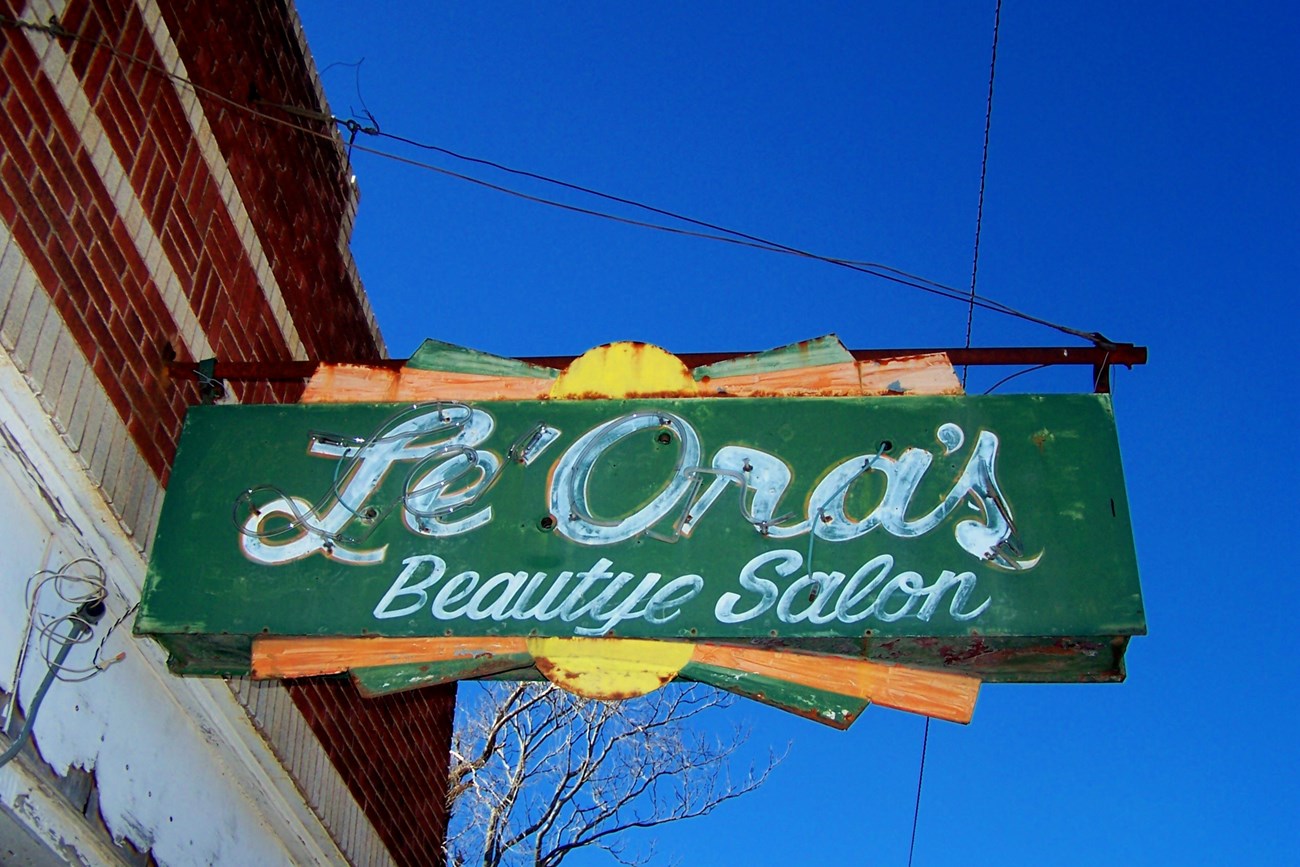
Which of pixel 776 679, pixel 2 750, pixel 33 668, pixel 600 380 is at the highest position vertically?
pixel 600 380

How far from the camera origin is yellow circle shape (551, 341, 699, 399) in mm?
5062

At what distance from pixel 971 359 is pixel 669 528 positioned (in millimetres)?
1206

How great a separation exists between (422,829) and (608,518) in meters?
3.81

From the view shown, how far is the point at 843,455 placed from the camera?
15.7 feet

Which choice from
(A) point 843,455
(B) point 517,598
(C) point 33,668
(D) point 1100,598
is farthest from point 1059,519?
(C) point 33,668

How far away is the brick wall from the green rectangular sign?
0.39m

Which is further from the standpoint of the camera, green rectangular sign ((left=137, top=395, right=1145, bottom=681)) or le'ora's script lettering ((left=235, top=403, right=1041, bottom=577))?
le'ora's script lettering ((left=235, top=403, right=1041, bottom=577))

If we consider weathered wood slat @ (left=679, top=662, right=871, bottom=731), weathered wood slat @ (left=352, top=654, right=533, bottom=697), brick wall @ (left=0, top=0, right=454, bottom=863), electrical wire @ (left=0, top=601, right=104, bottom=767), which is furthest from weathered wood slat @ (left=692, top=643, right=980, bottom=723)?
brick wall @ (left=0, top=0, right=454, bottom=863)

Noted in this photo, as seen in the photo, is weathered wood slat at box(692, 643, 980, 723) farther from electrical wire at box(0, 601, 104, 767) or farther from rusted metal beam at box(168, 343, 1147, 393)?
electrical wire at box(0, 601, 104, 767)

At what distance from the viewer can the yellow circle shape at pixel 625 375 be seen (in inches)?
199

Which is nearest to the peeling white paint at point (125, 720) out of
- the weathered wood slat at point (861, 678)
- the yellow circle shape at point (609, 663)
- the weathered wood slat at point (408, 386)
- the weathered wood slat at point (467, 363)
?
the weathered wood slat at point (408, 386)

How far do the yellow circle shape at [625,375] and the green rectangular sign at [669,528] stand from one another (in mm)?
88

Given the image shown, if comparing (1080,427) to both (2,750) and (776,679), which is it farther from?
(2,750)

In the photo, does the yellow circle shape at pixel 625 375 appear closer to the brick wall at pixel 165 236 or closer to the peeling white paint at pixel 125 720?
the brick wall at pixel 165 236
